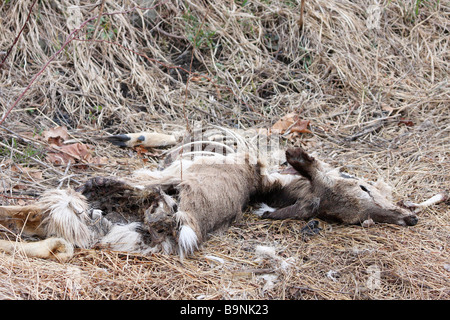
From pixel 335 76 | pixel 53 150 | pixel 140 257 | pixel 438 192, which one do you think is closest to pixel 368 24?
pixel 335 76

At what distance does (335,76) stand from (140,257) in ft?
12.9

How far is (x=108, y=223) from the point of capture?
2.93 meters

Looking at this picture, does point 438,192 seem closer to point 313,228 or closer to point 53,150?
point 313,228

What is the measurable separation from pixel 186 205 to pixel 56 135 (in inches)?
75.2

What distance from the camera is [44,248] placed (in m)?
2.59

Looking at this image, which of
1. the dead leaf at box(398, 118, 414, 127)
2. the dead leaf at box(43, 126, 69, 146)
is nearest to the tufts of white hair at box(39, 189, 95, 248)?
the dead leaf at box(43, 126, 69, 146)

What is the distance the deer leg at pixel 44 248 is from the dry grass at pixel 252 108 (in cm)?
6

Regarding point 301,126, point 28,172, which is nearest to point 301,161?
point 301,126

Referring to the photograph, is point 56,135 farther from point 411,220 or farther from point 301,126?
point 411,220

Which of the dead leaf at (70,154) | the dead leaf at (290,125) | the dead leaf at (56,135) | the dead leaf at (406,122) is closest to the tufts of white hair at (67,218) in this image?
the dead leaf at (70,154)

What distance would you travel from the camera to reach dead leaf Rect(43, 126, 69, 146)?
4174mm

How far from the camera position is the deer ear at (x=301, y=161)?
3.54 m

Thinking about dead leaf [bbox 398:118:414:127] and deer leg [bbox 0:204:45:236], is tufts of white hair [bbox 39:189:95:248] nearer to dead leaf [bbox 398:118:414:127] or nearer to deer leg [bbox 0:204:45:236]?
deer leg [bbox 0:204:45:236]

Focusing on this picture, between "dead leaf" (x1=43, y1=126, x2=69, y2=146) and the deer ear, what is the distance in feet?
6.89
